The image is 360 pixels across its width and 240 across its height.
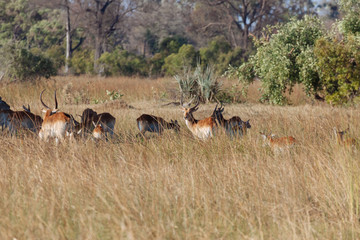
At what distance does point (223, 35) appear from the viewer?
141 ft

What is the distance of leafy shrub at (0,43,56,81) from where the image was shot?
17609 millimetres

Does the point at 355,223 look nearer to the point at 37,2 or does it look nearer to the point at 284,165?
the point at 284,165

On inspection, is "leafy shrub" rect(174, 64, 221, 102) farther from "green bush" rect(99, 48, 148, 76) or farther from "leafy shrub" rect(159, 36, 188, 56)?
"leafy shrub" rect(159, 36, 188, 56)

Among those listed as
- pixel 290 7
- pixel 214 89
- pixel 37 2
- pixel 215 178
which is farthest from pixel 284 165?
pixel 290 7

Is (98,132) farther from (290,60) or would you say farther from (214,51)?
(214,51)

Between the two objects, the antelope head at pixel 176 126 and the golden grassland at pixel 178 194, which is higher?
the antelope head at pixel 176 126

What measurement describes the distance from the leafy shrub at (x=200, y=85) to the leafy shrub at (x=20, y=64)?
20.5 feet

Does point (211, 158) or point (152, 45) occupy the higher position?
point (152, 45)

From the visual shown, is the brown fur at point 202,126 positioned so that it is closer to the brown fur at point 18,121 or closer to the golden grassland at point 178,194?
the golden grassland at point 178,194

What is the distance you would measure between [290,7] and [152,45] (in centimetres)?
1559

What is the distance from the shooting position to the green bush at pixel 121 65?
106 ft

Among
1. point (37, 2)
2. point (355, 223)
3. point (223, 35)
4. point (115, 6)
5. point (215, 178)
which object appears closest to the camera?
point (355, 223)

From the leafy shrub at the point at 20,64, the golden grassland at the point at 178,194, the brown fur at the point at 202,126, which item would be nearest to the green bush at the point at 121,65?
the leafy shrub at the point at 20,64

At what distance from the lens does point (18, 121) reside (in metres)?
6.51
